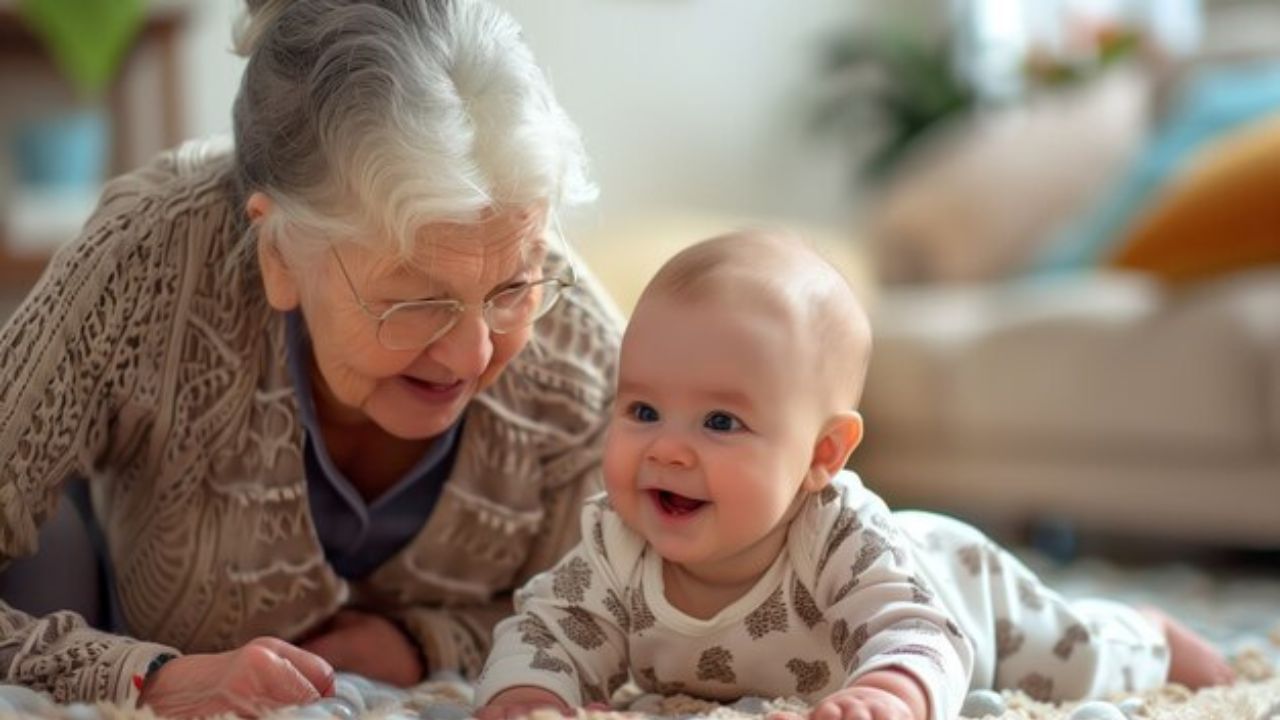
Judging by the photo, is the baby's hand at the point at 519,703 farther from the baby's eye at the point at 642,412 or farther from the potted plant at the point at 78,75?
the potted plant at the point at 78,75

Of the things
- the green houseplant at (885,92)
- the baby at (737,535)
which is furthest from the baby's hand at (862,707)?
the green houseplant at (885,92)

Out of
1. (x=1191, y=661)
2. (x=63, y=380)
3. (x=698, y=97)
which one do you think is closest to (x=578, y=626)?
(x=63, y=380)

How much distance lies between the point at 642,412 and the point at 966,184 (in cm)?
276

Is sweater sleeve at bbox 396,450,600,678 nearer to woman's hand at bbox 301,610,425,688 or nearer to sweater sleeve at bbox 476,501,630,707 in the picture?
woman's hand at bbox 301,610,425,688

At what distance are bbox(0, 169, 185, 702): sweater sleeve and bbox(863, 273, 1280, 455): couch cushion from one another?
184 cm

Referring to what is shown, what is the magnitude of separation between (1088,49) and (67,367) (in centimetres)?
370

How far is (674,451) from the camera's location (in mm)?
1345

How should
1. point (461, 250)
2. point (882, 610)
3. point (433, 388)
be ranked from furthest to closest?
point (433, 388) < point (461, 250) < point (882, 610)

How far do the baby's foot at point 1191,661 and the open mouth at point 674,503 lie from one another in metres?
0.53

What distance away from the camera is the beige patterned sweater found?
1.57 meters

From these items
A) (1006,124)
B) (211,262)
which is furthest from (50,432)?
(1006,124)

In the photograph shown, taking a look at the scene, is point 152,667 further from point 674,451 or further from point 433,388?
point 674,451

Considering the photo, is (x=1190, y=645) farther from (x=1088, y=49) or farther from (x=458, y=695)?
(x=1088, y=49)

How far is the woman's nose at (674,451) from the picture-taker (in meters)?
Answer: 1.34
